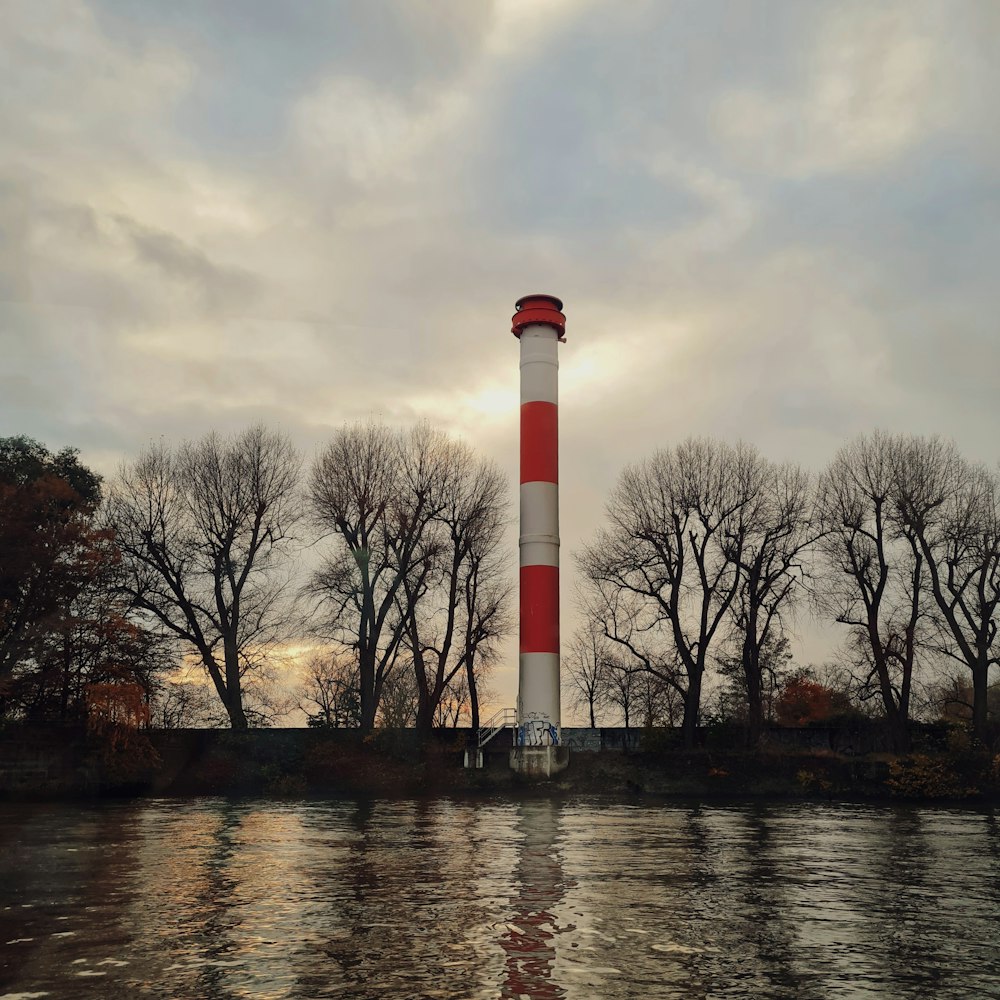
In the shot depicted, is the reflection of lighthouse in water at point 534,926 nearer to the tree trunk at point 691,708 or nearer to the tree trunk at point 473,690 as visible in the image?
the tree trunk at point 691,708

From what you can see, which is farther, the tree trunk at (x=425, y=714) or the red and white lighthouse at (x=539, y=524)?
the tree trunk at (x=425, y=714)

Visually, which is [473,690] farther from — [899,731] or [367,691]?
[899,731]

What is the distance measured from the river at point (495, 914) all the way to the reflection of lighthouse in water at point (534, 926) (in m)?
0.04

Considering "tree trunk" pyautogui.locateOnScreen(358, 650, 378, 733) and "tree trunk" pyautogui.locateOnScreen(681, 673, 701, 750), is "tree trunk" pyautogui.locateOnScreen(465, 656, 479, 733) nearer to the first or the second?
"tree trunk" pyautogui.locateOnScreen(358, 650, 378, 733)

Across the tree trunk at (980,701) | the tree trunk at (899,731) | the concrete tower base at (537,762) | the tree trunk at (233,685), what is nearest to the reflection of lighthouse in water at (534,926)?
the concrete tower base at (537,762)

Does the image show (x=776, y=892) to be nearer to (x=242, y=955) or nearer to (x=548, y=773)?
(x=242, y=955)

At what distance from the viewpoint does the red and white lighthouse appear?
4756 centimetres

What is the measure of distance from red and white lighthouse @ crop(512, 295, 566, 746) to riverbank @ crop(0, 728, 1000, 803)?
281cm

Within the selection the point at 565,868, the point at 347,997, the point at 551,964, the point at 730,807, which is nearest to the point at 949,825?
the point at 730,807

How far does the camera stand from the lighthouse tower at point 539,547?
155 ft

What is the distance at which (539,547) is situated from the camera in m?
48.5

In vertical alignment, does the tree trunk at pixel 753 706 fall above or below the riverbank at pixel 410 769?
above

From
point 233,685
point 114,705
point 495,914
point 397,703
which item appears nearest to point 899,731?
point 397,703

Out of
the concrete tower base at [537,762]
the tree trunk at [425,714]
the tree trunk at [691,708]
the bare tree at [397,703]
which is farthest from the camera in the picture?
the tree trunk at [425,714]
